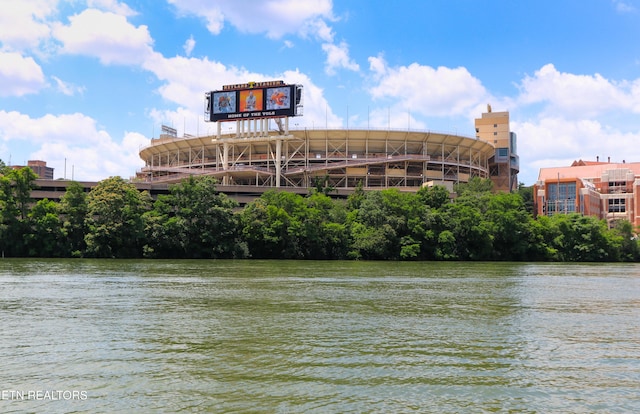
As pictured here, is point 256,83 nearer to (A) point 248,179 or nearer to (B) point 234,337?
(A) point 248,179

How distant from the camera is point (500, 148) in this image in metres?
164

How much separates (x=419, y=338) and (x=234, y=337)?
212 inches

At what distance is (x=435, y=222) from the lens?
87.4m

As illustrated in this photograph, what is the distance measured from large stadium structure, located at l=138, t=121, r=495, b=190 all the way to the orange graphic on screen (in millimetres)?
9059

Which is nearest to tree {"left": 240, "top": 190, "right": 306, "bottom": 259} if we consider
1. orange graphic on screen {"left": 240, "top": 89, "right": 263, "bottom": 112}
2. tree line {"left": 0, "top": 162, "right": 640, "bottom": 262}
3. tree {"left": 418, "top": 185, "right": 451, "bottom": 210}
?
tree line {"left": 0, "top": 162, "right": 640, "bottom": 262}

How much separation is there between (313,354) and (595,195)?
167059 mm

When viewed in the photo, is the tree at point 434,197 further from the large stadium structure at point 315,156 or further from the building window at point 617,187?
the building window at point 617,187

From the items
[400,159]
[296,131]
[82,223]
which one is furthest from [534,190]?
[82,223]

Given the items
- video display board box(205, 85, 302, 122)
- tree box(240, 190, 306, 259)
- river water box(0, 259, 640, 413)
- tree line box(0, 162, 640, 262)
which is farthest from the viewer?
video display board box(205, 85, 302, 122)

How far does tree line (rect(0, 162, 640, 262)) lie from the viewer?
259 ft

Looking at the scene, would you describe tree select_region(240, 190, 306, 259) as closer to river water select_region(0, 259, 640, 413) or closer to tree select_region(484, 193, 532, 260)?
tree select_region(484, 193, 532, 260)

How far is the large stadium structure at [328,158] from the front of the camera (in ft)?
407

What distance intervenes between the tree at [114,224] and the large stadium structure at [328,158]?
1584 inches

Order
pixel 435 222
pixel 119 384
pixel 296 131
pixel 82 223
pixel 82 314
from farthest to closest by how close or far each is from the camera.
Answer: pixel 296 131 → pixel 435 222 → pixel 82 223 → pixel 82 314 → pixel 119 384
